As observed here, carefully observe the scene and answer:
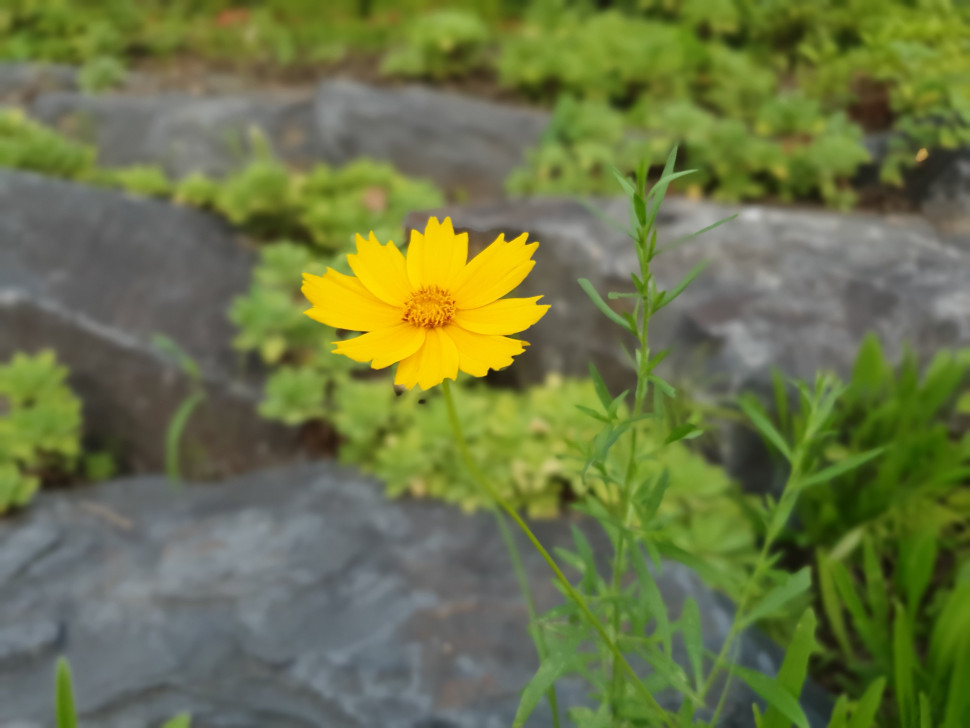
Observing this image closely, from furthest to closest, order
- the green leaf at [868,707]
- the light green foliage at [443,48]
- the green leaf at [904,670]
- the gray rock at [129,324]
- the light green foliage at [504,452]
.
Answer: the light green foliage at [443,48] → the gray rock at [129,324] → the light green foliage at [504,452] → the green leaf at [904,670] → the green leaf at [868,707]

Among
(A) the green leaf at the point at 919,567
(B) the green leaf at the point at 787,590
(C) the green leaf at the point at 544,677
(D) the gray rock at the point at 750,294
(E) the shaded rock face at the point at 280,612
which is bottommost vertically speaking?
(E) the shaded rock face at the point at 280,612

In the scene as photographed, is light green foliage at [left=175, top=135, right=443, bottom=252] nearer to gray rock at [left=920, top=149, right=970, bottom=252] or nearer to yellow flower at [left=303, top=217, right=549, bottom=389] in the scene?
gray rock at [left=920, top=149, right=970, bottom=252]

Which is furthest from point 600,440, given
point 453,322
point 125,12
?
point 125,12

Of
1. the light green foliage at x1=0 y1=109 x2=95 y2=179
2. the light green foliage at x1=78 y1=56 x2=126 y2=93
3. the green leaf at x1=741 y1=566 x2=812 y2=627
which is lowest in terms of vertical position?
the green leaf at x1=741 y1=566 x2=812 y2=627

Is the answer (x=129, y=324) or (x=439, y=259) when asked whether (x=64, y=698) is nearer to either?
(x=439, y=259)

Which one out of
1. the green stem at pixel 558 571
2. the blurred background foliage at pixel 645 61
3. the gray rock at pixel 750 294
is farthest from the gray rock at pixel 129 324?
the green stem at pixel 558 571

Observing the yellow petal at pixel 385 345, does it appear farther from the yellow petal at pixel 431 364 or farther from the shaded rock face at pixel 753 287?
the shaded rock face at pixel 753 287

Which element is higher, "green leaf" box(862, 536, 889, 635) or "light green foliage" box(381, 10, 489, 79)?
"light green foliage" box(381, 10, 489, 79)

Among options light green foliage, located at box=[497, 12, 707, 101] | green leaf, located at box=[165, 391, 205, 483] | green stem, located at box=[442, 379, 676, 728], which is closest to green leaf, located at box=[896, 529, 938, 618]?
green stem, located at box=[442, 379, 676, 728]
